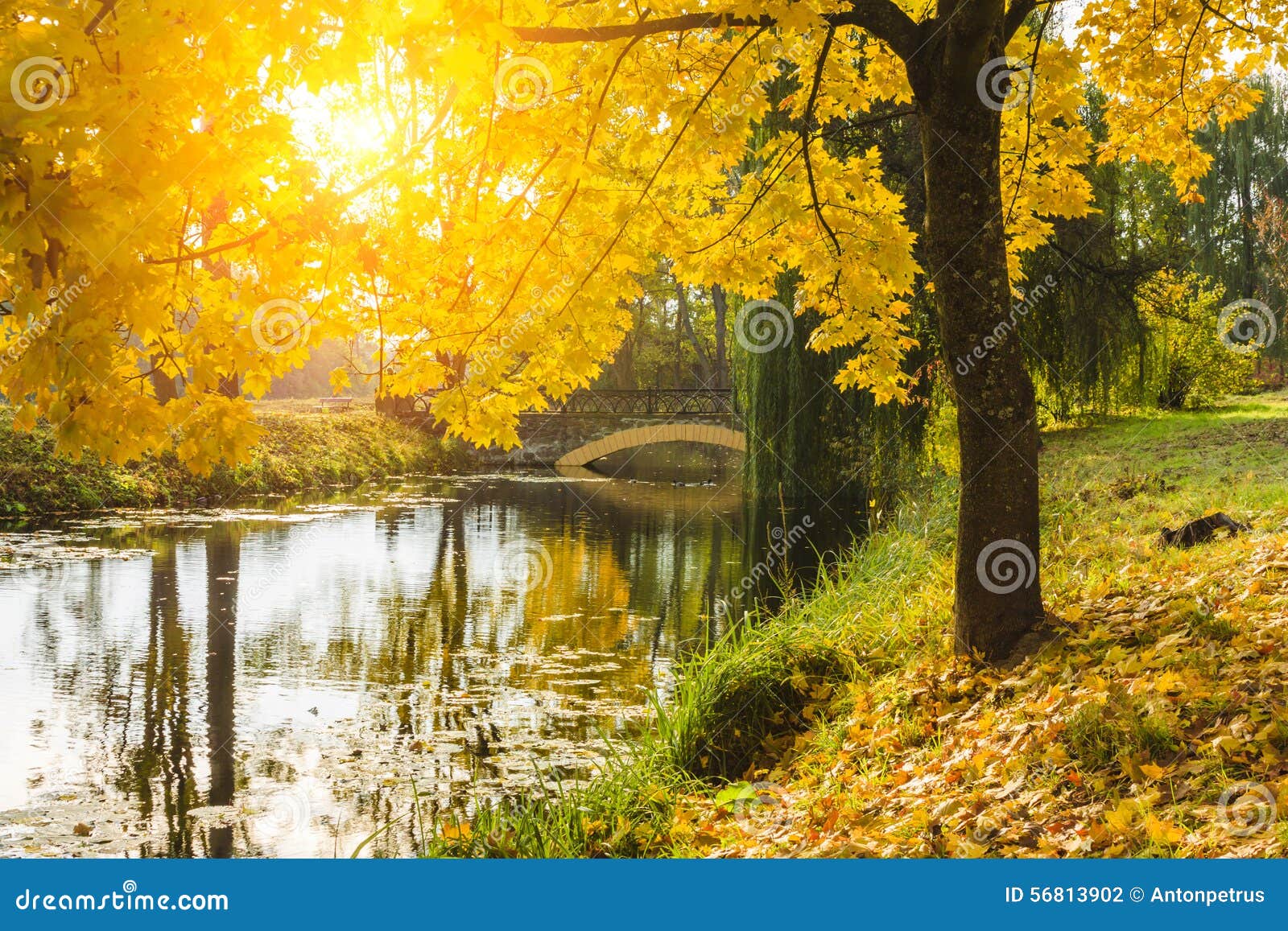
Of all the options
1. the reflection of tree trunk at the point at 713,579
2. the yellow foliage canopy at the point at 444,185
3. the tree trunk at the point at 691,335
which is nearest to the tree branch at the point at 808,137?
the yellow foliage canopy at the point at 444,185

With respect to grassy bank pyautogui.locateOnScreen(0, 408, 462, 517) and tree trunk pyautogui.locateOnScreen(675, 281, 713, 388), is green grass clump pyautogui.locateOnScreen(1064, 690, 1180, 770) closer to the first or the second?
grassy bank pyautogui.locateOnScreen(0, 408, 462, 517)

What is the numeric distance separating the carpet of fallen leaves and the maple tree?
476mm

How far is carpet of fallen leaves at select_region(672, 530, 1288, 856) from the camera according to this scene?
317cm

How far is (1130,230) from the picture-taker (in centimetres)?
1692

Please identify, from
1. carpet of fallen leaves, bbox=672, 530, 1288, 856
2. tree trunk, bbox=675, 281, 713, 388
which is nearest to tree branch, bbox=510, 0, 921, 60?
carpet of fallen leaves, bbox=672, 530, 1288, 856

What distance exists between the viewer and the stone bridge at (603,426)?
94.9 feet

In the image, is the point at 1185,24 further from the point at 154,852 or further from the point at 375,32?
the point at 154,852

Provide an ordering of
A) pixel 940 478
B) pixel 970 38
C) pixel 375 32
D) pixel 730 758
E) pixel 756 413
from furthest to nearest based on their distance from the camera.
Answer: pixel 756 413
pixel 940 478
pixel 730 758
pixel 970 38
pixel 375 32

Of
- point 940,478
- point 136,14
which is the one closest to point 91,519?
point 940,478

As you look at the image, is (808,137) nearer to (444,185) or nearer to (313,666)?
(444,185)

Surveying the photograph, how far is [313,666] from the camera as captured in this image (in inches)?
319

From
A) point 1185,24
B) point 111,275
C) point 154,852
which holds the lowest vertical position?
point 154,852

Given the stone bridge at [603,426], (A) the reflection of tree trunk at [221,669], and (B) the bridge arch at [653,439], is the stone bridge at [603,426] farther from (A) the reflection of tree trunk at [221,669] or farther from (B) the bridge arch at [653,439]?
(A) the reflection of tree trunk at [221,669]

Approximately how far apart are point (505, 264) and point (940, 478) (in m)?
7.86
